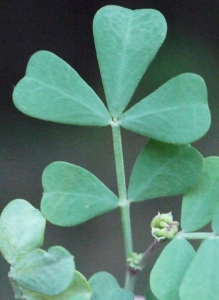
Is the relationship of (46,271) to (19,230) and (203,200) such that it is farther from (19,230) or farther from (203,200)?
(203,200)

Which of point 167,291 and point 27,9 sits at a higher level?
point 27,9

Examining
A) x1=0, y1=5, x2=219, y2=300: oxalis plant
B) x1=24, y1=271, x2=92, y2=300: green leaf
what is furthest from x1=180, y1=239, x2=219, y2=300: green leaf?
x1=24, y1=271, x2=92, y2=300: green leaf

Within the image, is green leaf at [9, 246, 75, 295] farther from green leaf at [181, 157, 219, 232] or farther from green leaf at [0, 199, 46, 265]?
green leaf at [181, 157, 219, 232]

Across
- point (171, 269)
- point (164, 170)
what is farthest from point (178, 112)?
point (171, 269)

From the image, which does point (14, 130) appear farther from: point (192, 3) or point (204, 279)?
point (204, 279)

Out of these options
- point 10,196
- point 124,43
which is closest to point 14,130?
point 10,196

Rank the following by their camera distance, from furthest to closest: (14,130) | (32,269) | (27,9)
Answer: (14,130) → (27,9) → (32,269)

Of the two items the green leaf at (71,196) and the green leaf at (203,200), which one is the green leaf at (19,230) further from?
the green leaf at (203,200)
